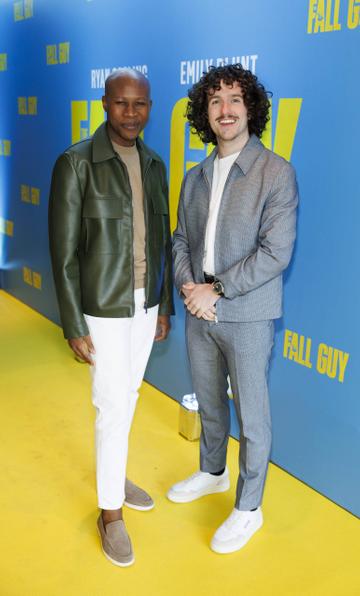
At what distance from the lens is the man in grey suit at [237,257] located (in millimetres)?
2137

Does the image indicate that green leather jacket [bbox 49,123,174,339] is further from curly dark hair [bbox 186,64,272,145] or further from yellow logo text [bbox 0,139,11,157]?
yellow logo text [bbox 0,139,11,157]

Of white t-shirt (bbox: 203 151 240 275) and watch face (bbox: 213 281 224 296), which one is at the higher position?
white t-shirt (bbox: 203 151 240 275)

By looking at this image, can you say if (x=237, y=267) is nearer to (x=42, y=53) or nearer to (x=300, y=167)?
(x=300, y=167)

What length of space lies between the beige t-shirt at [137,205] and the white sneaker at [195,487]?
949mm

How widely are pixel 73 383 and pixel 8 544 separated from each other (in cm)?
161

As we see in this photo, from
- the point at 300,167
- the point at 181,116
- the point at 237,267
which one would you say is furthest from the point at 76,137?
the point at 237,267

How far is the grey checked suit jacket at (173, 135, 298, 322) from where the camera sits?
2.11 m

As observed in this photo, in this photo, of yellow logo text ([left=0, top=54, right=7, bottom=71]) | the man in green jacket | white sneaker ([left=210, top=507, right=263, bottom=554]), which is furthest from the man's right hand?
yellow logo text ([left=0, top=54, right=7, bottom=71])

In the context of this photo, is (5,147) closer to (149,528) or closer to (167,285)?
(167,285)

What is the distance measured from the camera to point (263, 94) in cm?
222

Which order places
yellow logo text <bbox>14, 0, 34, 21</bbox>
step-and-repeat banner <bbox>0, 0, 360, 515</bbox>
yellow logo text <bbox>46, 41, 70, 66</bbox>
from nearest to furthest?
step-and-repeat banner <bbox>0, 0, 360, 515</bbox> < yellow logo text <bbox>46, 41, 70, 66</bbox> < yellow logo text <bbox>14, 0, 34, 21</bbox>

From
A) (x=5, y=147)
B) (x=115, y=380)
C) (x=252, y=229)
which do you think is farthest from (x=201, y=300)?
(x=5, y=147)

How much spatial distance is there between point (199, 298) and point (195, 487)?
93 centimetres

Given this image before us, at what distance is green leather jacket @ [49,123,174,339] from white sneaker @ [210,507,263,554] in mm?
898
